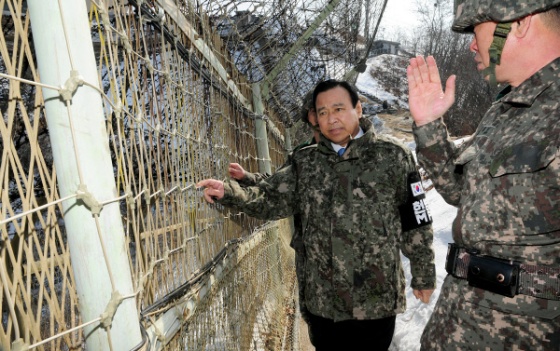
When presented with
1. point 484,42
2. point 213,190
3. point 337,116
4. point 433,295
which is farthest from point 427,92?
point 433,295

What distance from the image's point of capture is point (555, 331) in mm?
1095

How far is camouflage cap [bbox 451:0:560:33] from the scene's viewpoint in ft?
3.75

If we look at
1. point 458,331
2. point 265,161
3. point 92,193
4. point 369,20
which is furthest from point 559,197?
point 369,20

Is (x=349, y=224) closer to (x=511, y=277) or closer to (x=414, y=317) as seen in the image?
(x=511, y=277)

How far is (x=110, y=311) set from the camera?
36.4 inches

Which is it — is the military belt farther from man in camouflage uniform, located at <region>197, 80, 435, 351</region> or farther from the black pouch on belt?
man in camouflage uniform, located at <region>197, 80, 435, 351</region>

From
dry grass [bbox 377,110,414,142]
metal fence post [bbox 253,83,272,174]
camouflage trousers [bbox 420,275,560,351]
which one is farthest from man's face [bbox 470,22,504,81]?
dry grass [bbox 377,110,414,142]

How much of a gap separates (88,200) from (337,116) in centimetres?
147

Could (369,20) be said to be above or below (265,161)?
above

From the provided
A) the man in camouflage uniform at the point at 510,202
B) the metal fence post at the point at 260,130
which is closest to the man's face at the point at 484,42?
the man in camouflage uniform at the point at 510,202

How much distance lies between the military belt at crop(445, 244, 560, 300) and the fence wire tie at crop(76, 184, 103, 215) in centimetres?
107

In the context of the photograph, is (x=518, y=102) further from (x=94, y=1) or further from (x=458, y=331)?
(x=94, y=1)

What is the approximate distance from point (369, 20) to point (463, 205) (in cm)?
446

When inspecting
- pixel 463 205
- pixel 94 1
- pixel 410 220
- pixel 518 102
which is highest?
pixel 94 1
